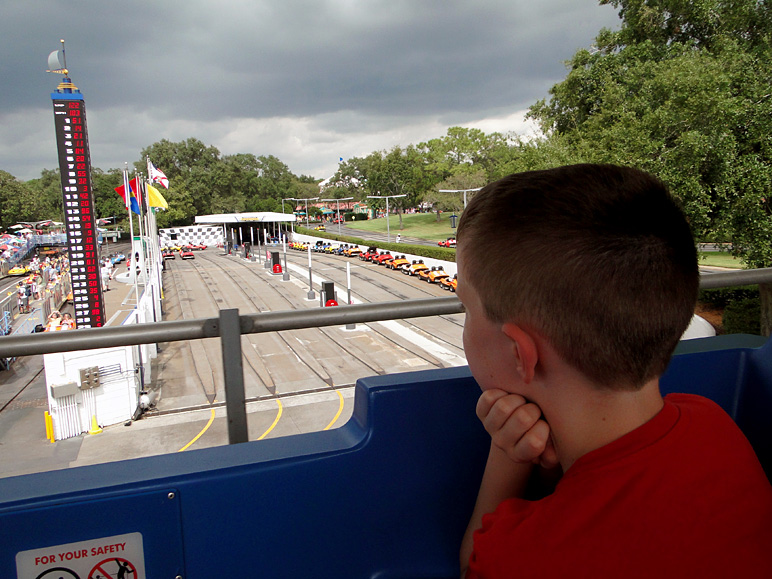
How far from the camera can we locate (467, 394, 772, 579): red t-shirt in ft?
2.27

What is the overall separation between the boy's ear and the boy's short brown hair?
0.6 inches

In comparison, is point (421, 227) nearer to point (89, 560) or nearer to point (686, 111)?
point (686, 111)

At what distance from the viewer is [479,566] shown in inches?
31.4

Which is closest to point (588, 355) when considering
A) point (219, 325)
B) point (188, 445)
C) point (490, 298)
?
point (490, 298)

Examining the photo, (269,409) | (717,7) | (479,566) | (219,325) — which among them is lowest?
(269,409)

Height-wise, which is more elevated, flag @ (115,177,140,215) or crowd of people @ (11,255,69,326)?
flag @ (115,177,140,215)

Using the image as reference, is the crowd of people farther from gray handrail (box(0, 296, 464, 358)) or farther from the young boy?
the young boy

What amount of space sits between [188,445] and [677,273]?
38.8ft

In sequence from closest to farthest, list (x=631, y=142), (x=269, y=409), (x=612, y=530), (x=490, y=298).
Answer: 1. (x=612, y=530)
2. (x=490, y=298)
3. (x=631, y=142)
4. (x=269, y=409)

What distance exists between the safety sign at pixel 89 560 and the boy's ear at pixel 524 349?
38.9 inches

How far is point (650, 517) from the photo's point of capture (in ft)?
2.30

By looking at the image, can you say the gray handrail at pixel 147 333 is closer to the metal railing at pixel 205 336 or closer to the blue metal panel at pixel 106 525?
the metal railing at pixel 205 336

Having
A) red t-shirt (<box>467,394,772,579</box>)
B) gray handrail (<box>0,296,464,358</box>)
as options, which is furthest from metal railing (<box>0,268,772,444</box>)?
red t-shirt (<box>467,394,772,579</box>)

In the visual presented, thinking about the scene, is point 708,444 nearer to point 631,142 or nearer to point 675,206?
point 675,206
